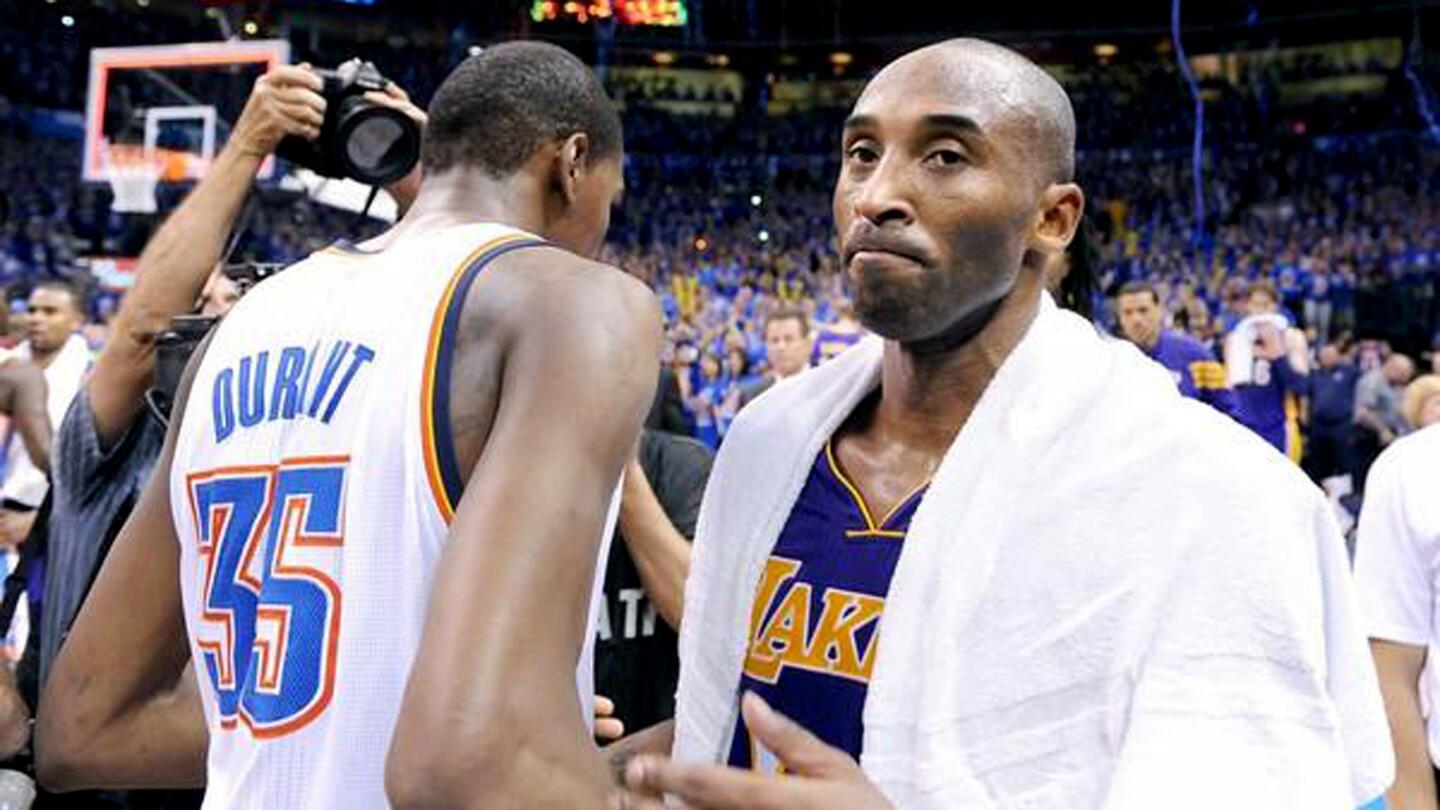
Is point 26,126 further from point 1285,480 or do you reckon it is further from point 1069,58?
point 1285,480

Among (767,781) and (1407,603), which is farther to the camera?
(1407,603)

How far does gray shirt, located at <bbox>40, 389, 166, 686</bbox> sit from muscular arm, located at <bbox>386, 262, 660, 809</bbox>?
1.29m

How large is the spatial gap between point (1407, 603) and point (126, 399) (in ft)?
7.90

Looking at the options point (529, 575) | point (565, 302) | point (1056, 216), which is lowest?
point (529, 575)

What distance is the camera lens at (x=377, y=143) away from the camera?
7.43ft

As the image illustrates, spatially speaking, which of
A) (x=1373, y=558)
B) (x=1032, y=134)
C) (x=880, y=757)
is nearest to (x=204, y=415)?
(x=880, y=757)

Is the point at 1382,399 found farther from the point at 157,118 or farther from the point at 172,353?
the point at 172,353

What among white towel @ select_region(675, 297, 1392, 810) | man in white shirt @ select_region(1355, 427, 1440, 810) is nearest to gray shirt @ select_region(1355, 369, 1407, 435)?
man in white shirt @ select_region(1355, 427, 1440, 810)

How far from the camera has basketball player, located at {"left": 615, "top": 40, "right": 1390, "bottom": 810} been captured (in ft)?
4.48

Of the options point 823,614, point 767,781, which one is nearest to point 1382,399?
point 823,614

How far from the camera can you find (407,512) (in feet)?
5.05

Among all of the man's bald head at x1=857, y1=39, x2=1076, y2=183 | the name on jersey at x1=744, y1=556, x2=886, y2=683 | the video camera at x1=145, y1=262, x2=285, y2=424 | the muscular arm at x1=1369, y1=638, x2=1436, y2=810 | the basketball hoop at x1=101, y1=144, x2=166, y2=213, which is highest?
the man's bald head at x1=857, y1=39, x2=1076, y2=183

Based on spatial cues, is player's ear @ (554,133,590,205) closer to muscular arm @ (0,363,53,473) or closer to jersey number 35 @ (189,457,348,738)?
jersey number 35 @ (189,457,348,738)

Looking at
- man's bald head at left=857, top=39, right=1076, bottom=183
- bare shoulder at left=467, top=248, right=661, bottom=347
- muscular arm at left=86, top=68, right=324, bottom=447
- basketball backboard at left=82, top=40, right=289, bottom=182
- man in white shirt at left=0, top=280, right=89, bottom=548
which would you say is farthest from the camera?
basketball backboard at left=82, top=40, right=289, bottom=182
